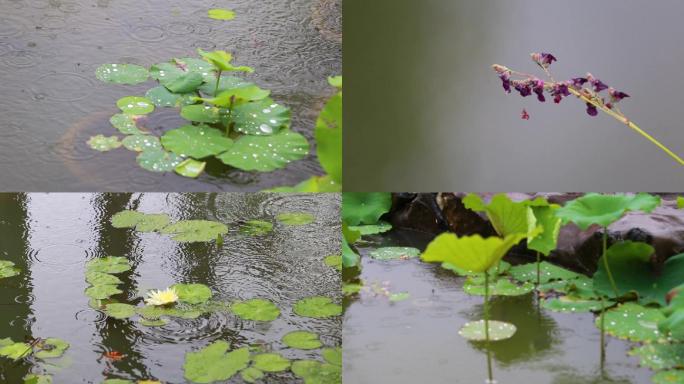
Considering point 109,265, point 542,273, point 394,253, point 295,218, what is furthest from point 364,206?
point 109,265

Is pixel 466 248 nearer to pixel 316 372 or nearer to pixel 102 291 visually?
pixel 316 372

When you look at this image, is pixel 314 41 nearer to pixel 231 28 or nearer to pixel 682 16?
pixel 231 28

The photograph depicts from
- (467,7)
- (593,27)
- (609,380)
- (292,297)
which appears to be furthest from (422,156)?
(609,380)

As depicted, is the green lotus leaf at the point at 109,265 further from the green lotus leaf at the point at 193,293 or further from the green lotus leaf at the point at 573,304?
the green lotus leaf at the point at 573,304

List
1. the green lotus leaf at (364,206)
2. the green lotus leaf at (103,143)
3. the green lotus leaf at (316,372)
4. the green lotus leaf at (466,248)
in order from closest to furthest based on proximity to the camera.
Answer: the green lotus leaf at (466,248), the green lotus leaf at (316,372), the green lotus leaf at (103,143), the green lotus leaf at (364,206)

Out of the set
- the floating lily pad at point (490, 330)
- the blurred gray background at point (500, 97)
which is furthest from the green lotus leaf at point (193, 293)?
the blurred gray background at point (500, 97)

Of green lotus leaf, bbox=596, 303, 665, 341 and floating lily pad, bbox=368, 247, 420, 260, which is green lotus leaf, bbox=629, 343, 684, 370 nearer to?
green lotus leaf, bbox=596, 303, 665, 341

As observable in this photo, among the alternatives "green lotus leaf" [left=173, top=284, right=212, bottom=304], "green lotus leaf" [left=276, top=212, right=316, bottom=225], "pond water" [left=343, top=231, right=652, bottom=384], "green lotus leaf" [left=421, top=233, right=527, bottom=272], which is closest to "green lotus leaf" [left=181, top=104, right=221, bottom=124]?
"green lotus leaf" [left=276, top=212, right=316, bottom=225]
